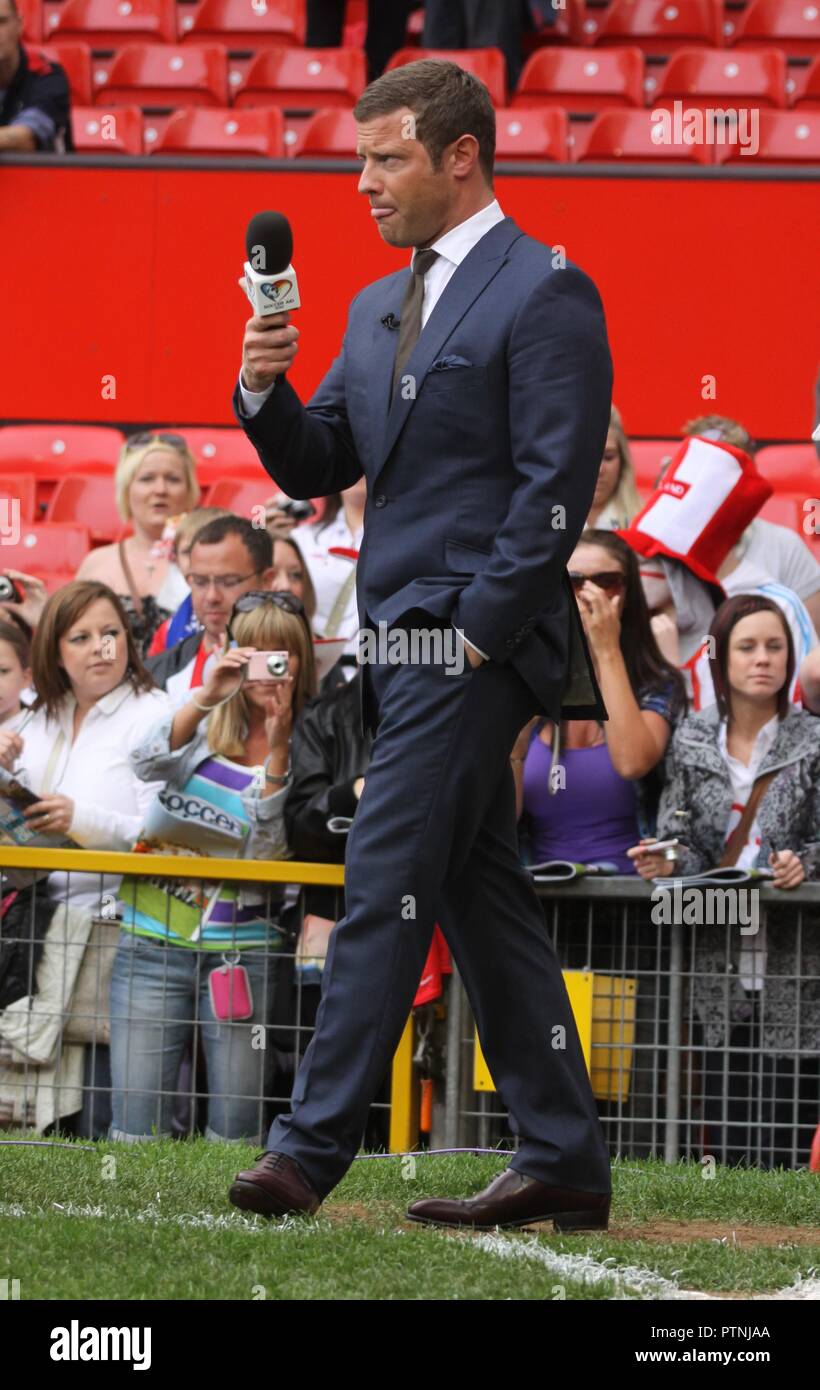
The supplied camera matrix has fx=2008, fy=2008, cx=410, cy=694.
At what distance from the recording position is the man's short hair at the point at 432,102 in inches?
155

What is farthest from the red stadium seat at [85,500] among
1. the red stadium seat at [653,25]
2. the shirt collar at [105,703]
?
the red stadium seat at [653,25]

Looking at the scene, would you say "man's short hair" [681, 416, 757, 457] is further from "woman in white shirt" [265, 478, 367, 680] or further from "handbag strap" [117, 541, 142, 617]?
"handbag strap" [117, 541, 142, 617]

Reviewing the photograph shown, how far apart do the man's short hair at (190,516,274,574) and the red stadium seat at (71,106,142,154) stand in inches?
207

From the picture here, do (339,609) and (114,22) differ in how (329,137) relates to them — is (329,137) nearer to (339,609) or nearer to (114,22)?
(114,22)

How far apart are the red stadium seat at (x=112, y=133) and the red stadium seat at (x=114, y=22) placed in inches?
61.1

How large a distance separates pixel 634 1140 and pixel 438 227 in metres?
2.65

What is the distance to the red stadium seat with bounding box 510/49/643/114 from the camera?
12.1 m

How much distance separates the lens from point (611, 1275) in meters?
3.49

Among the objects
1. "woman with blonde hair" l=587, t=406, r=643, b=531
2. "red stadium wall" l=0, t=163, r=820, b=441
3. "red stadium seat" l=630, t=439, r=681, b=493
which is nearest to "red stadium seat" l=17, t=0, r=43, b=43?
"red stadium wall" l=0, t=163, r=820, b=441

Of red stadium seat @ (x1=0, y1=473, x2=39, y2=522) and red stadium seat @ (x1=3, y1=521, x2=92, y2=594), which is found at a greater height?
red stadium seat @ (x1=0, y1=473, x2=39, y2=522)

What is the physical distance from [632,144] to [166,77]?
3.11 m

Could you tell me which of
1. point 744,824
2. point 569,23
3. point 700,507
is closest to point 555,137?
point 569,23

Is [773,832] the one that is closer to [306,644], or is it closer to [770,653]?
[770,653]

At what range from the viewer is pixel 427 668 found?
380cm
